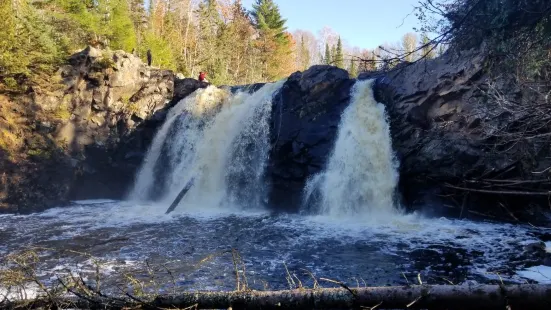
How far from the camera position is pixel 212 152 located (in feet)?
52.5

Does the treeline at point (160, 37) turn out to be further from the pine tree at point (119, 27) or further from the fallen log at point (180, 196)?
the fallen log at point (180, 196)

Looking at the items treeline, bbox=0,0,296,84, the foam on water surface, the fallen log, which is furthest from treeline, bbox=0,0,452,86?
the fallen log

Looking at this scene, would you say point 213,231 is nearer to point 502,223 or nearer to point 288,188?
point 288,188

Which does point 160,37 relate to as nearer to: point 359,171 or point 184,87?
point 184,87

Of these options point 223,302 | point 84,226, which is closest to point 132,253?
point 84,226

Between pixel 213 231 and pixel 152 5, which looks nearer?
pixel 213 231

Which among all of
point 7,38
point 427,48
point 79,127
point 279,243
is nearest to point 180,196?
point 279,243

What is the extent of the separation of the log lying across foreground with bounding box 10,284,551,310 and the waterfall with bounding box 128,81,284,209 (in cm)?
1127

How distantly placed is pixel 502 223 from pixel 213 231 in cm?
822

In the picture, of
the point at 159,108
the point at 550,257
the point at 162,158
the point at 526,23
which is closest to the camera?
the point at 526,23

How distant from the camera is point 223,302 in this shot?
3.36 metres

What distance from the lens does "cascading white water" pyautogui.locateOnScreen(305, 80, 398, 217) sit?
41.4 ft

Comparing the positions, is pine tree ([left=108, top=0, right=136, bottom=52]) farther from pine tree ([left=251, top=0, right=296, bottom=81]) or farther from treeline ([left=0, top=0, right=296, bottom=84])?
pine tree ([left=251, top=0, right=296, bottom=81])

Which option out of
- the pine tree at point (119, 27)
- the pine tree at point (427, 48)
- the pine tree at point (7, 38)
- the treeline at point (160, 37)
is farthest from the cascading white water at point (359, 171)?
the pine tree at point (119, 27)
